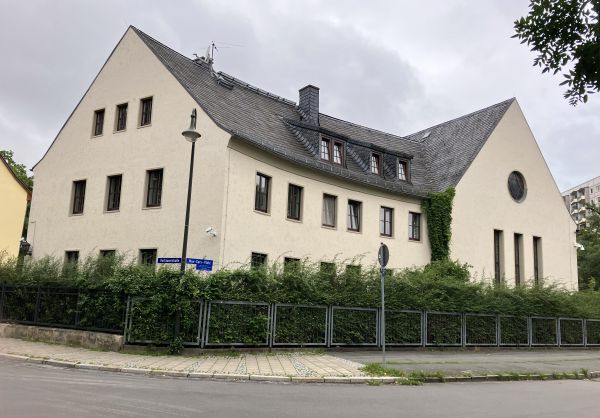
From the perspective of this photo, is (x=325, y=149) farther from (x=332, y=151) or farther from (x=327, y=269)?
(x=327, y=269)

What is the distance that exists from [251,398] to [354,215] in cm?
1847

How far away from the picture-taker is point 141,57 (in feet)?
80.7

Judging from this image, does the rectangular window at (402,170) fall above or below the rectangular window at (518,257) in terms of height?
above

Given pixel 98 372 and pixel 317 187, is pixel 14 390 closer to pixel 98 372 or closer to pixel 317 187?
pixel 98 372

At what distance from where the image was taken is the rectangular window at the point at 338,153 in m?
27.0

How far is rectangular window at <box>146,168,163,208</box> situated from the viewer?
882 inches

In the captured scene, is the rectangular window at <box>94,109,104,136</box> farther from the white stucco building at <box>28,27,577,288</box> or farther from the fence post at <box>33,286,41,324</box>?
the fence post at <box>33,286,41,324</box>

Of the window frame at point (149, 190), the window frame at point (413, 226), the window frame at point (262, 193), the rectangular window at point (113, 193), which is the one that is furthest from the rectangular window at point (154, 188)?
the window frame at point (413, 226)

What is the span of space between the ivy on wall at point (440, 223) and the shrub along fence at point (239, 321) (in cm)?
764

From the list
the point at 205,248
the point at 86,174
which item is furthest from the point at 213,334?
the point at 86,174

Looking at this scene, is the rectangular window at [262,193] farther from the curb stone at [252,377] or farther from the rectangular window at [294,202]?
the curb stone at [252,377]

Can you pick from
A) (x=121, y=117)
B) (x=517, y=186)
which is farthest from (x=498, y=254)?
(x=121, y=117)

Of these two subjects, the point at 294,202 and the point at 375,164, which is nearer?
the point at 294,202

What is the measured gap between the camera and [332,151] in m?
26.7
